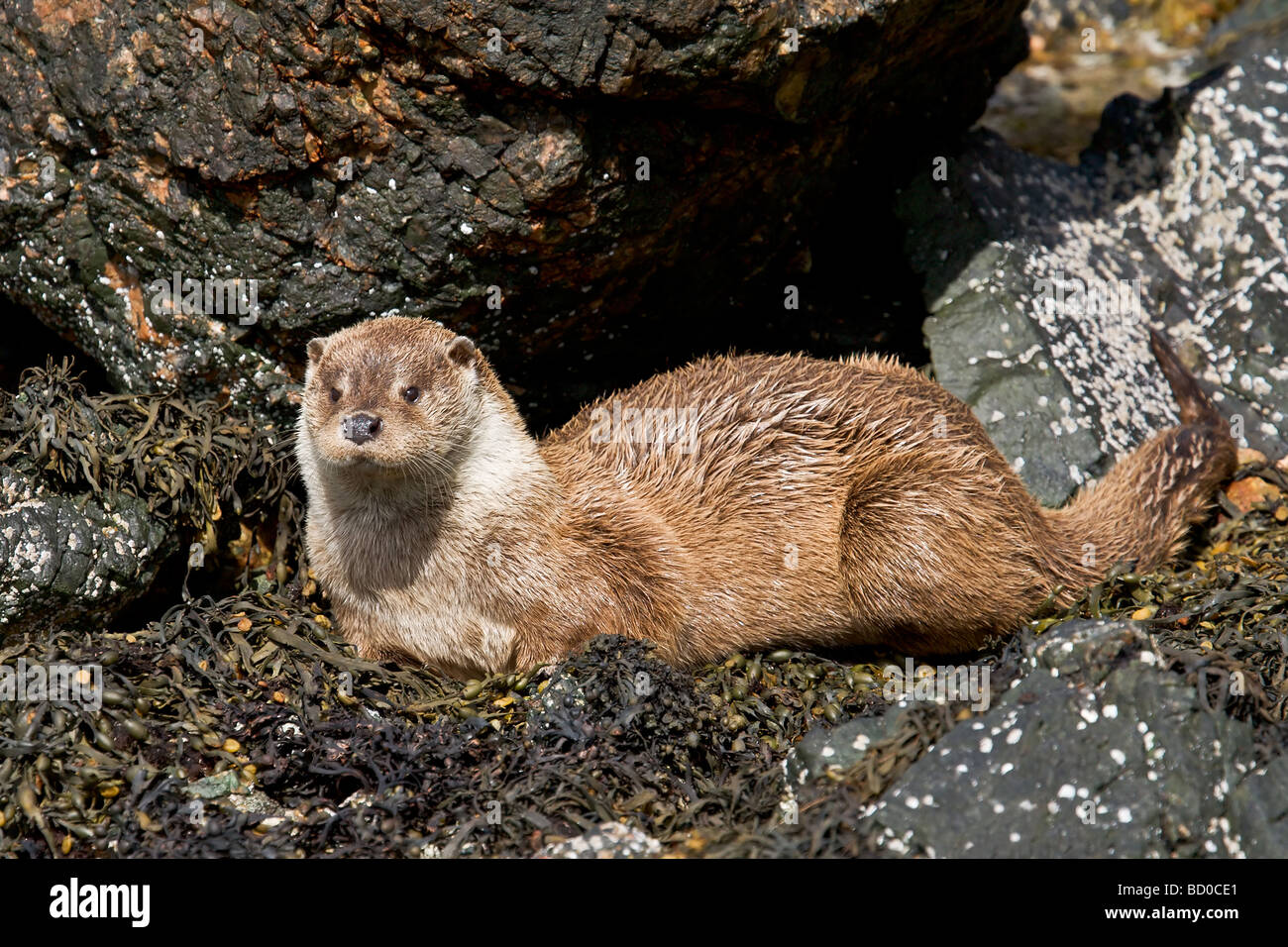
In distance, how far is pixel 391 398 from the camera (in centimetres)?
504

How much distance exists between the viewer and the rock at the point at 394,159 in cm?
526

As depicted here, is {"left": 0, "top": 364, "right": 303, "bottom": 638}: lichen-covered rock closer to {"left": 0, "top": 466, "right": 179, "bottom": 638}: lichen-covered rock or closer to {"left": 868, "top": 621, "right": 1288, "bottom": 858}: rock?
{"left": 0, "top": 466, "right": 179, "bottom": 638}: lichen-covered rock

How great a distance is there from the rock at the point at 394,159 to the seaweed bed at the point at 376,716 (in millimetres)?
539

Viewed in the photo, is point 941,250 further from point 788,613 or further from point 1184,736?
point 1184,736

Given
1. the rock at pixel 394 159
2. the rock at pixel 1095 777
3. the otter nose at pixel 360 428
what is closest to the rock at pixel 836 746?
the rock at pixel 1095 777

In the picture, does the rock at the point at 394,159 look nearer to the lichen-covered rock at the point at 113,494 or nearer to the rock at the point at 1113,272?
the lichen-covered rock at the point at 113,494

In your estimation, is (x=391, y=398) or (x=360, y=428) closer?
(x=360, y=428)

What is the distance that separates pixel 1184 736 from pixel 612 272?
10.3 feet

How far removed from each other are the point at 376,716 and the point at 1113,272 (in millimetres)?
4896

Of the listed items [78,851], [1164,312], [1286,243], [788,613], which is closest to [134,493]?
[78,851]

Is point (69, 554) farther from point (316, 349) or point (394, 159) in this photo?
point (394, 159)

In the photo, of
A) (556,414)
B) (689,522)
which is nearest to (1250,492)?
(689,522)

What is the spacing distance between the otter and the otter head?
0.05ft

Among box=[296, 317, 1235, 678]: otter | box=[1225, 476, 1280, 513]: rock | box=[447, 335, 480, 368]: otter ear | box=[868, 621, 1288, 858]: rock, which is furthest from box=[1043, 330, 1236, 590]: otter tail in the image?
box=[447, 335, 480, 368]: otter ear
